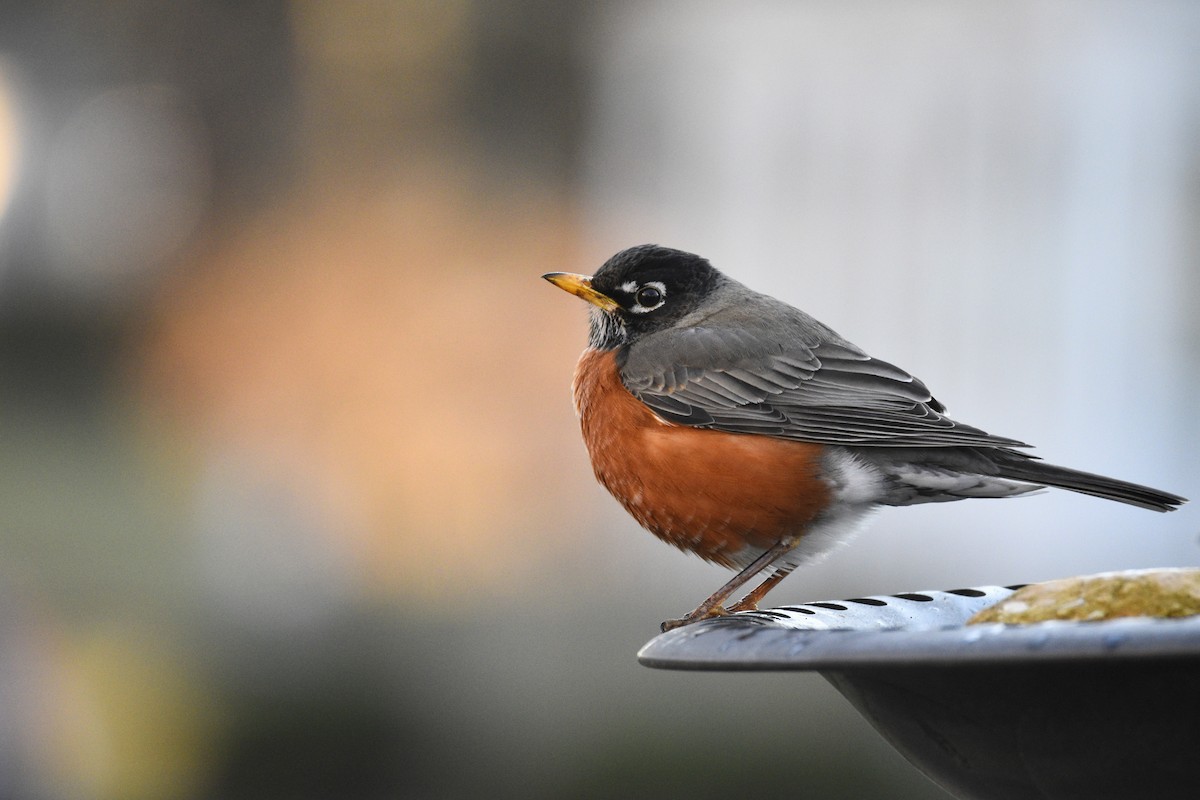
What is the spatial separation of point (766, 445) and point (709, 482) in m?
0.16

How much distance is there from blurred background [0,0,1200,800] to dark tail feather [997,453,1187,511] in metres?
3.68

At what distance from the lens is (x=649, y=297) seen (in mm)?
3697

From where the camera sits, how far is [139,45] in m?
8.21

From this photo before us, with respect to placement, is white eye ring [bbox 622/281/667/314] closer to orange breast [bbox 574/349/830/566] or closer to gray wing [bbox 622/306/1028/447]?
gray wing [bbox 622/306/1028/447]

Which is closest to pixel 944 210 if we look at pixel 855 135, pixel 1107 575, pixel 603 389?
pixel 855 135

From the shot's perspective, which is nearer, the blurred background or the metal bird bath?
the metal bird bath

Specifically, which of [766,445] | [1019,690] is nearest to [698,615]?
[766,445]

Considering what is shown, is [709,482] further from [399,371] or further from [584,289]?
[399,371]

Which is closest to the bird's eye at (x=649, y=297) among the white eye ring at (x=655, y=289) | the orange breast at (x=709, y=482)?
the white eye ring at (x=655, y=289)

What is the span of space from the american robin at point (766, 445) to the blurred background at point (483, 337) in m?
3.26

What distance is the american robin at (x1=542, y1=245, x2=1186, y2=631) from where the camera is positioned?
9.86ft

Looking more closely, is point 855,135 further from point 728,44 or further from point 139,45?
point 139,45

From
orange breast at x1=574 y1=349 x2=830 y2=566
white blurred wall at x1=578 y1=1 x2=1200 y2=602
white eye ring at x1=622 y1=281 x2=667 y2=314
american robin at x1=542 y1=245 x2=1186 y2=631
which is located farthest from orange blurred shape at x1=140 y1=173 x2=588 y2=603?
orange breast at x1=574 y1=349 x2=830 y2=566

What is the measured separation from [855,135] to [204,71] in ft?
12.0
